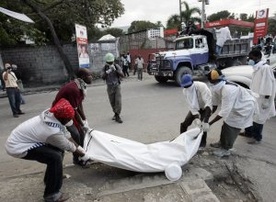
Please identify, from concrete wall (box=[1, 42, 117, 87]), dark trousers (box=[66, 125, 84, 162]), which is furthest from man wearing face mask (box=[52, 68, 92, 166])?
concrete wall (box=[1, 42, 117, 87])

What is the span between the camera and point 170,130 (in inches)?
236

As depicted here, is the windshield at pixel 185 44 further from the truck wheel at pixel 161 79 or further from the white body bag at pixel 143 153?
the white body bag at pixel 143 153

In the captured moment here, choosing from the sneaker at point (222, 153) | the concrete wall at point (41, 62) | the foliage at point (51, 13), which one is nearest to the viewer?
the sneaker at point (222, 153)

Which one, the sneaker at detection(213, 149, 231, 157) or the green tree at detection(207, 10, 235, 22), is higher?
the green tree at detection(207, 10, 235, 22)

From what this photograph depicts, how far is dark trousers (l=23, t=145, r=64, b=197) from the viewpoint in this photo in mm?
3113

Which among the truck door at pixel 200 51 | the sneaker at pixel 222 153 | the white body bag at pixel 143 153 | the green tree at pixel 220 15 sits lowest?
the sneaker at pixel 222 153

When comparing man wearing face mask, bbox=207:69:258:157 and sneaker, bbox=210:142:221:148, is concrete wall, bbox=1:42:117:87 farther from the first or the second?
man wearing face mask, bbox=207:69:258:157

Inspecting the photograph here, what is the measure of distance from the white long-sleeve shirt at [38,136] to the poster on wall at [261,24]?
19.9m

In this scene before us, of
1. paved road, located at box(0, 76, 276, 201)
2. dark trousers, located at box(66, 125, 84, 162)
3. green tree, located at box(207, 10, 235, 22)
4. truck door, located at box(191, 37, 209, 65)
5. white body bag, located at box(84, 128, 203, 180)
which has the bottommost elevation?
paved road, located at box(0, 76, 276, 201)

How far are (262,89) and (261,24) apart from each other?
17813 millimetres

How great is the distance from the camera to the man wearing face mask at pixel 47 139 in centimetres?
299

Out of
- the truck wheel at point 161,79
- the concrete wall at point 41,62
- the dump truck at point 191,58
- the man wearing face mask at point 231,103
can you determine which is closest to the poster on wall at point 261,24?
the dump truck at point 191,58

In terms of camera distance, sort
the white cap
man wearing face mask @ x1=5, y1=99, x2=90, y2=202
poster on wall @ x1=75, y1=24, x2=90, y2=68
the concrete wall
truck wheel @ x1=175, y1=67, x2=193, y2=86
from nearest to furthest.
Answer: man wearing face mask @ x1=5, y1=99, x2=90, y2=202
the white cap
truck wheel @ x1=175, y1=67, x2=193, y2=86
poster on wall @ x1=75, y1=24, x2=90, y2=68
the concrete wall

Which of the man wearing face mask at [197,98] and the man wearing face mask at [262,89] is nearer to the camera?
the man wearing face mask at [197,98]
